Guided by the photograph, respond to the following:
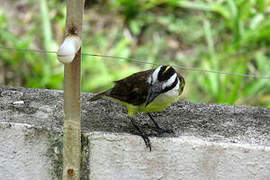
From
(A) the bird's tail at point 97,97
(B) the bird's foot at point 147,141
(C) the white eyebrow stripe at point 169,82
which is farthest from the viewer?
(A) the bird's tail at point 97,97

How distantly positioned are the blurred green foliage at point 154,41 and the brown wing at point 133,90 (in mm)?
1544

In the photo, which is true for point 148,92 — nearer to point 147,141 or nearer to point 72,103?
point 147,141

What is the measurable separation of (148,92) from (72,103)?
51 centimetres

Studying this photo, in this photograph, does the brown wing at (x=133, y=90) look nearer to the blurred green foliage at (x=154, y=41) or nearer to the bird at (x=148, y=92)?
the bird at (x=148, y=92)

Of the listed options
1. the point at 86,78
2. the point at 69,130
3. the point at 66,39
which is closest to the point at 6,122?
the point at 69,130

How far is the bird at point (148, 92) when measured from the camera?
2.13 metres

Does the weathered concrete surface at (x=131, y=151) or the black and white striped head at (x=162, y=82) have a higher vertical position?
the black and white striped head at (x=162, y=82)

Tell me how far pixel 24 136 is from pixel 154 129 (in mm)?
664

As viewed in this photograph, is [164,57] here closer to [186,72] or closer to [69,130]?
[186,72]

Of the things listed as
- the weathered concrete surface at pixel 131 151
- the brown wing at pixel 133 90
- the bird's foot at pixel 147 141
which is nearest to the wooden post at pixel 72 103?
the weathered concrete surface at pixel 131 151

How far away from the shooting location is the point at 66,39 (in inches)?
68.2

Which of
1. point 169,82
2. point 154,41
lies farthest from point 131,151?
point 154,41

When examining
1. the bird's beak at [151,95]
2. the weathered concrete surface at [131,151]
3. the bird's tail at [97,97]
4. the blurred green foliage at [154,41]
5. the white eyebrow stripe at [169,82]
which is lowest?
the weathered concrete surface at [131,151]

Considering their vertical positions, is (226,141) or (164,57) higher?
(164,57)
